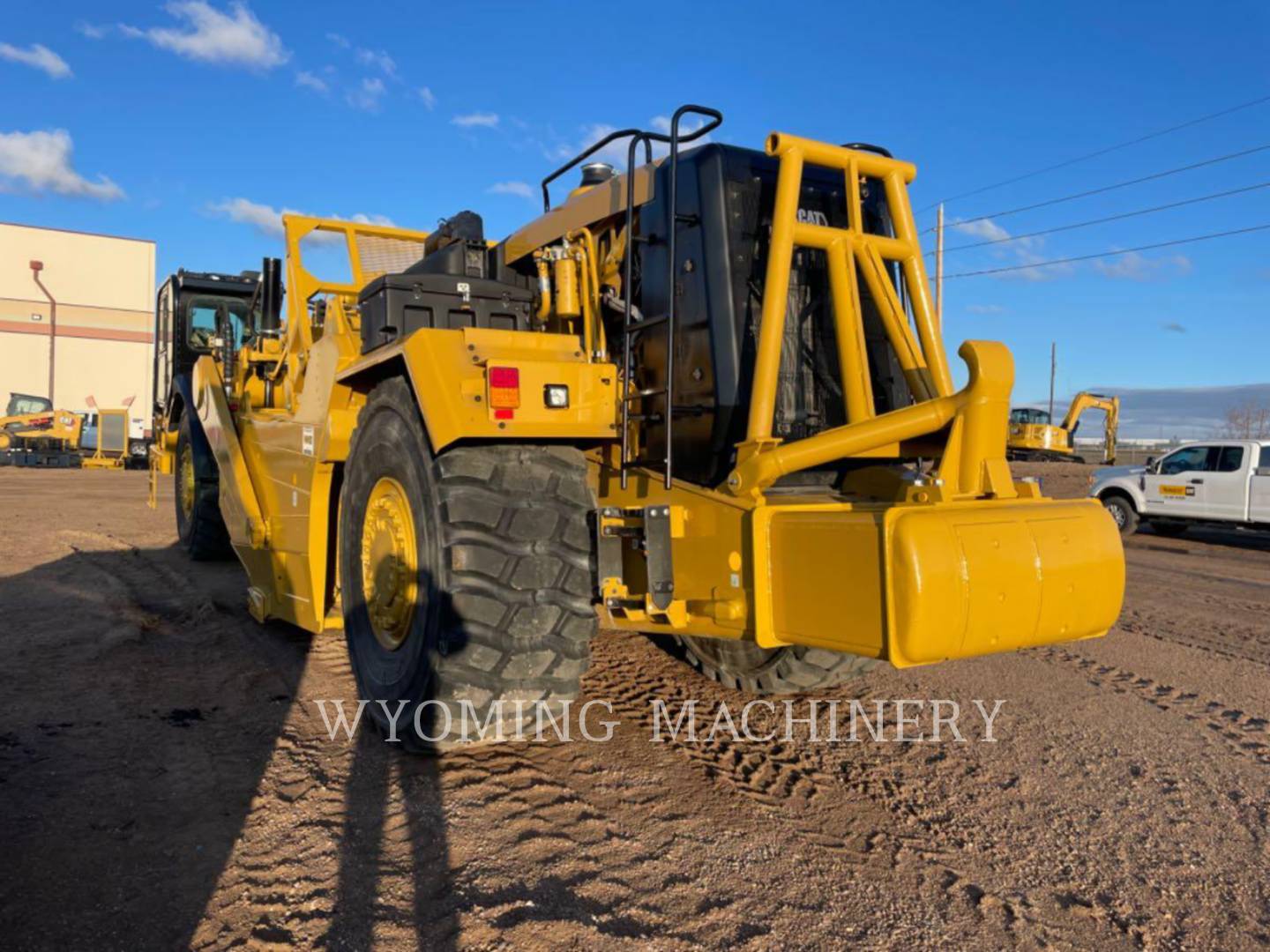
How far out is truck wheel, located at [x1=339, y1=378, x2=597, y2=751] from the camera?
3424 millimetres

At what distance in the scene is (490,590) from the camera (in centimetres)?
343

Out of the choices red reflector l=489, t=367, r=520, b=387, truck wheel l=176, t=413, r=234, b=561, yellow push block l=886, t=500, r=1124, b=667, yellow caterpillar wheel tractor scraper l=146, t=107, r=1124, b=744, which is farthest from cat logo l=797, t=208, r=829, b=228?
truck wheel l=176, t=413, r=234, b=561

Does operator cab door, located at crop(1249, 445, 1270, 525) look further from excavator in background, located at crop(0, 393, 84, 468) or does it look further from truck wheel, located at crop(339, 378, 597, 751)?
excavator in background, located at crop(0, 393, 84, 468)

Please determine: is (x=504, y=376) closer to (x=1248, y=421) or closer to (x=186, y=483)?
(x=186, y=483)

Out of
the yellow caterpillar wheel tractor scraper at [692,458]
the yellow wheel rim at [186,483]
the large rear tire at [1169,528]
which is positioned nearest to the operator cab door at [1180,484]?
the large rear tire at [1169,528]

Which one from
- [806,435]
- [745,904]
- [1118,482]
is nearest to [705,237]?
[806,435]

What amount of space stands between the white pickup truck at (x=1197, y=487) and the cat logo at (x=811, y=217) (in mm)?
11703

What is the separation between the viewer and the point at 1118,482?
1500 cm

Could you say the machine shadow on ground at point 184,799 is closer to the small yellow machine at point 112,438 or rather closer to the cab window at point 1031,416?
the small yellow machine at point 112,438

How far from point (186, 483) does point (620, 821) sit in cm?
739

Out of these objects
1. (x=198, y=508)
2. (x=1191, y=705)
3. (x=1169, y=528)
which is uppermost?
(x=198, y=508)

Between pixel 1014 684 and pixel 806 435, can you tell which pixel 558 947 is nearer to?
pixel 806 435

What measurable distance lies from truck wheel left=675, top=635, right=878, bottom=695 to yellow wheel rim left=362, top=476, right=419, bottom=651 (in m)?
1.71

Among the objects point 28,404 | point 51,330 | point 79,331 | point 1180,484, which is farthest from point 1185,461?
point 51,330
